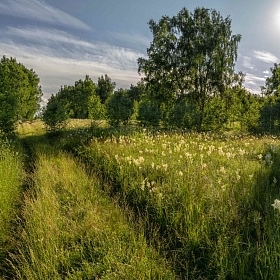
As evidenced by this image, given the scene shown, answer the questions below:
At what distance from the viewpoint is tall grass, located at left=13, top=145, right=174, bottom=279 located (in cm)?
325

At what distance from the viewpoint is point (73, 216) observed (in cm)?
478

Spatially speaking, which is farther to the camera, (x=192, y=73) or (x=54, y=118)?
(x=192, y=73)

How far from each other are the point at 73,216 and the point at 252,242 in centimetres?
282

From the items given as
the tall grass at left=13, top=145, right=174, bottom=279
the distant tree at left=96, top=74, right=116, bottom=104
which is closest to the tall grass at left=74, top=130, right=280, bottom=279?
the tall grass at left=13, top=145, right=174, bottom=279

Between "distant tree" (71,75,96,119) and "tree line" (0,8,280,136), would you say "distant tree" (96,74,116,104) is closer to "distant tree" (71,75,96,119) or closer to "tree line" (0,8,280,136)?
"distant tree" (71,75,96,119)

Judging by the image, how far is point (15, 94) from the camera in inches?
906

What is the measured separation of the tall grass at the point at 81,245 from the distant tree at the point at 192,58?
24017mm

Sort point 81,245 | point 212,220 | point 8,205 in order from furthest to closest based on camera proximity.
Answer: point 8,205, point 212,220, point 81,245

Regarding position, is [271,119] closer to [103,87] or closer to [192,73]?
[192,73]

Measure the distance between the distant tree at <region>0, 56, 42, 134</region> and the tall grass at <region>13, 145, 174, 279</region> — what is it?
40.9ft

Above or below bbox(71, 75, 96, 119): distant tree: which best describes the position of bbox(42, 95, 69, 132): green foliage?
below

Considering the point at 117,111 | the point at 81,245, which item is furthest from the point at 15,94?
the point at 81,245

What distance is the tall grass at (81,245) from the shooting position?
3250 mm

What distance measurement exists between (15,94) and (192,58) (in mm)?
16102
